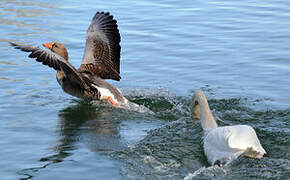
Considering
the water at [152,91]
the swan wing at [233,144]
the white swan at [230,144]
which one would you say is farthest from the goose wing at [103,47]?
the swan wing at [233,144]

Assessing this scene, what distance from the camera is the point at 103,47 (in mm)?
11172

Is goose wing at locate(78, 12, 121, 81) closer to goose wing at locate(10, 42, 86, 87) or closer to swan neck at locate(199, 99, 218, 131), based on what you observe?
goose wing at locate(10, 42, 86, 87)

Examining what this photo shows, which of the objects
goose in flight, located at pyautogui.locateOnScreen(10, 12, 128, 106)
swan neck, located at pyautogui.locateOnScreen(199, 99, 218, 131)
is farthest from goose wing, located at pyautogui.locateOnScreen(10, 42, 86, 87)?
swan neck, located at pyautogui.locateOnScreen(199, 99, 218, 131)

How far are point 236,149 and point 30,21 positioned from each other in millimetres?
9995

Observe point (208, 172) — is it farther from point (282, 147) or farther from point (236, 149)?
point (282, 147)

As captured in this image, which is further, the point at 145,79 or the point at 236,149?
the point at 145,79

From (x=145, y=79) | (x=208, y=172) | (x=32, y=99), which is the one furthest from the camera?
(x=145, y=79)

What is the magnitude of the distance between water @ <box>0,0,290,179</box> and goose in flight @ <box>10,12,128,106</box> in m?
0.31

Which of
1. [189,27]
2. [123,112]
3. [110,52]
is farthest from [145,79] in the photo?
[189,27]

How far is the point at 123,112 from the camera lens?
10008 millimetres

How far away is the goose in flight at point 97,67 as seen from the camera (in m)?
10.4

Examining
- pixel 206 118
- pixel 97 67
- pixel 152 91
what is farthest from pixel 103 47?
pixel 206 118

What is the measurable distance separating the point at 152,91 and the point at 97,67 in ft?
3.63

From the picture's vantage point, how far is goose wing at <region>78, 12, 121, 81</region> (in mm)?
11094
